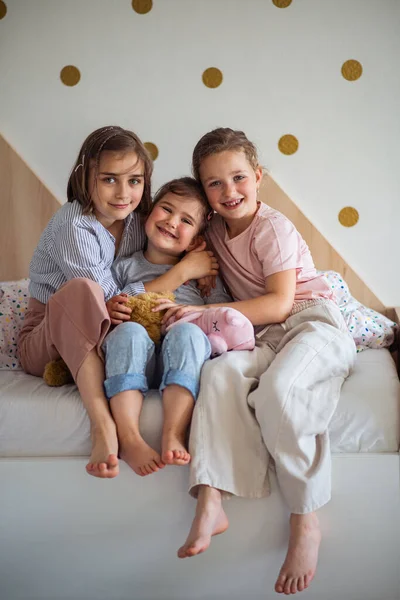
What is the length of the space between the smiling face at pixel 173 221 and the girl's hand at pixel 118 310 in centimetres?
21

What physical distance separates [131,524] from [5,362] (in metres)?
0.60

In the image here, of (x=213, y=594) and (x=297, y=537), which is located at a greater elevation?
(x=297, y=537)

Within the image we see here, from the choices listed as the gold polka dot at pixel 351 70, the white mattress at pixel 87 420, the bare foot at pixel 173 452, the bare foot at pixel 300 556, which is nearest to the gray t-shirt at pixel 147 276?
the white mattress at pixel 87 420

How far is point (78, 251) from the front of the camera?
1.48 m

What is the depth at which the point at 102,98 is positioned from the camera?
2.18 metres

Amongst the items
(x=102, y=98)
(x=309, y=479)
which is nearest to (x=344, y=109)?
(x=102, y=98)

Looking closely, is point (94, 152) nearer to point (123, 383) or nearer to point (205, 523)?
point (123, 383)

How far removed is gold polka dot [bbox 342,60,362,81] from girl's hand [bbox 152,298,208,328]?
1.14m

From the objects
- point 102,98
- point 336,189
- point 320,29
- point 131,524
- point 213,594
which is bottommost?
point 213,594

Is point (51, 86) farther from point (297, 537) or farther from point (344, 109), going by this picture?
point (297, 537)

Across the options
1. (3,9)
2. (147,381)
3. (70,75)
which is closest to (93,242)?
(147,381)

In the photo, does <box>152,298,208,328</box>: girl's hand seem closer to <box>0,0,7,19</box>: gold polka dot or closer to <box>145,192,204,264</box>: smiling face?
<box>145,192,204,264</box>: smiling face

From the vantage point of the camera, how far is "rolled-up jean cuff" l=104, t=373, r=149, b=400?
4.07 ft

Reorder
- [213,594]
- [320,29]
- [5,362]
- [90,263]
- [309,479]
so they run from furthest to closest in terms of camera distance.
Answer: [320,29] < [5,362] < [90,263] < [213,594] < [309,479]
